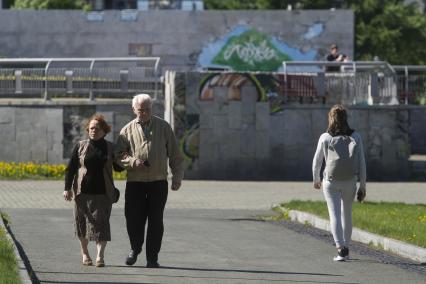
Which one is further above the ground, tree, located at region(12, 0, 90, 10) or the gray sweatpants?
tree, located at region(12, 0, 90, 10)

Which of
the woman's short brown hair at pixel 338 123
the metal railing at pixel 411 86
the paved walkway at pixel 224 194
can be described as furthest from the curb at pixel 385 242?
the metal railing at pixel 411 86

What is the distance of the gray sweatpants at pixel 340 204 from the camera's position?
13773mm

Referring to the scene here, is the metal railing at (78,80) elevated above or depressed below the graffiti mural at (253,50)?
below

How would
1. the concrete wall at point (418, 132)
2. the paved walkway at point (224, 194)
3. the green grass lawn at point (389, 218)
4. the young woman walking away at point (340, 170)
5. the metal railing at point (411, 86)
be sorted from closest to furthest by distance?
the young woman walking away at point (340, 170) → the green grass lawn at point (389, 218) → the paved walkway at point (224, 194) → the metal railing at point (411, 86) → the concrete wall at point (418, 132)

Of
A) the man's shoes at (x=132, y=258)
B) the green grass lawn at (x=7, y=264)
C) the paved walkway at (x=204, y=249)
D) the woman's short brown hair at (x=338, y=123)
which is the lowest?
the paved walkway at (x=204, y=249)

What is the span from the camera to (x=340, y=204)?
13.9 m

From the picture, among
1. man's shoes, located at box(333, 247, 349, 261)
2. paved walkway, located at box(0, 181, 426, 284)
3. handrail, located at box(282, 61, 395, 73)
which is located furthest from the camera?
handrail, located at box(282, 61, 395, 73)

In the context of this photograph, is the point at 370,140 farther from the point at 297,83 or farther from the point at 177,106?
the point at 177,106

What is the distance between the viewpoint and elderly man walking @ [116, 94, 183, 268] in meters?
12.7

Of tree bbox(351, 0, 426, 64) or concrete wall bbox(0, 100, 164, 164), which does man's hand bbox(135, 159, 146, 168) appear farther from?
tree bbox(351, 0, 426, 64)

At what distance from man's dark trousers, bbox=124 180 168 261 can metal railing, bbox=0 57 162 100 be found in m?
19.0

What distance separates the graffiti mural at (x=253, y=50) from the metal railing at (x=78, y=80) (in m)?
14.4

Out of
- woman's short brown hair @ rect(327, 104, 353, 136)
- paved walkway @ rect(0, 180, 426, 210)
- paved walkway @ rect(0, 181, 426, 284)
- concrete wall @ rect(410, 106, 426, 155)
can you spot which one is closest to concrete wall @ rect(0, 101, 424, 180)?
paved walkway @ rect(0, 180, 426, 210)

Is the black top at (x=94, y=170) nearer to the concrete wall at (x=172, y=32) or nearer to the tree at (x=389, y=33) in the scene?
the concrete wall at (x=172, y=32)
